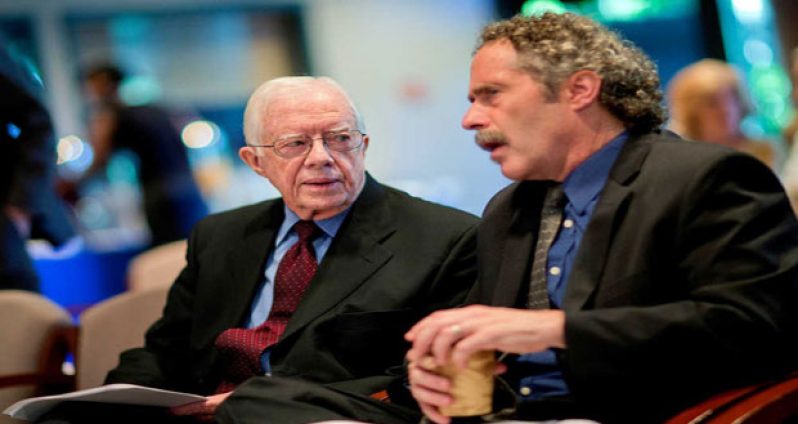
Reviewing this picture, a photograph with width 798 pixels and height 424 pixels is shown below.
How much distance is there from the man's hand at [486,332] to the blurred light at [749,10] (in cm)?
630

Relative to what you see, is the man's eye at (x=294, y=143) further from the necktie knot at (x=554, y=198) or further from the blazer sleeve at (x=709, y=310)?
the blazer sleeve at (x=709, y=310)

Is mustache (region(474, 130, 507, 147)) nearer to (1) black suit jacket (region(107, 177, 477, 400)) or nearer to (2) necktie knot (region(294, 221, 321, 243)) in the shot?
(1) black suit jacket (region(107, 177, 477, 400))

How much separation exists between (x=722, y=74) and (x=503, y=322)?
4.01 metres

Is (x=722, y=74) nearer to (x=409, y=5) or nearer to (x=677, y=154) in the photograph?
(x=677, y=154)

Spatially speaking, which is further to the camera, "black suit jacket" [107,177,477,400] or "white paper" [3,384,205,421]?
"black suit jacket" [107,177,477,400]

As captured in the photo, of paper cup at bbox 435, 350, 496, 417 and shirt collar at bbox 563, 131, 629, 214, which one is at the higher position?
shirt collar at bbox 563, 131, 629, 214

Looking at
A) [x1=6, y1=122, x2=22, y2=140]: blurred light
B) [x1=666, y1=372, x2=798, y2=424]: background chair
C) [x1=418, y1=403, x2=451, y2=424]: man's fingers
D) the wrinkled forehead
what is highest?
[x1=6, y1=122, x2=22, y2=140]: blurred light

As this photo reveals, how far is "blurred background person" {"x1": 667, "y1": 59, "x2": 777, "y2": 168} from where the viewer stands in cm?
576

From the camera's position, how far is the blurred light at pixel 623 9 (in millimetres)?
9117

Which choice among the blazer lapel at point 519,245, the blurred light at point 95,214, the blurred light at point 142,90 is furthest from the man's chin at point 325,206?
the blurred light at point 95,214

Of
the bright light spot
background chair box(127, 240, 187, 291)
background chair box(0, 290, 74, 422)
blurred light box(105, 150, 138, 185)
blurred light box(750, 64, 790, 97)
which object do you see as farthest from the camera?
the bright light spot

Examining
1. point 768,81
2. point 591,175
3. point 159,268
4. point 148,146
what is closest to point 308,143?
point 591,175

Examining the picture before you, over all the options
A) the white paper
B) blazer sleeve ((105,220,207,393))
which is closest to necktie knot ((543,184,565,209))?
the white paper

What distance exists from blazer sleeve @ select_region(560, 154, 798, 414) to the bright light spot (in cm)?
734
